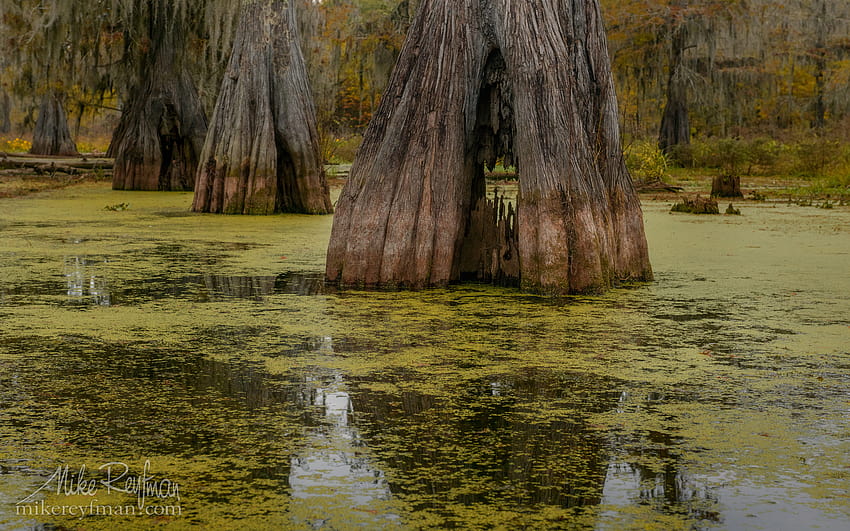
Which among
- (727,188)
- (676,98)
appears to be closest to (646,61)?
(676,98)

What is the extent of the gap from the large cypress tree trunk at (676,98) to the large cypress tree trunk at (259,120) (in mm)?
16634

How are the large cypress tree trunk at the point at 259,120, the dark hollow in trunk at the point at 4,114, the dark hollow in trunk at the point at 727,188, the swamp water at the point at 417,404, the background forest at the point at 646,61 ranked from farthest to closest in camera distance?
the dark hollow in trunk at the point at 4,114, the background forest at the point at 646,61, the dark hollow in trunk at the point at 727,188, the large cypress tree trunk at the point at 259,120, the swamp water at the point at 417,404

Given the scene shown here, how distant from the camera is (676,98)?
29422mm

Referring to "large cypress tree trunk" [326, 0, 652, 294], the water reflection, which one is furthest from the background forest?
"large cypress tree trunk" [326, 0, 652, 294]

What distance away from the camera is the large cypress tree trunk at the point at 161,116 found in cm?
1816

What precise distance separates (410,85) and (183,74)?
12.0 meters

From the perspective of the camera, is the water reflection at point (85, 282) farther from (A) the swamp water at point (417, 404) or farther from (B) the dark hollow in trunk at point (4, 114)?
(B) the dark hollow in trunk at point (4, 114)

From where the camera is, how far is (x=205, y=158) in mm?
13578

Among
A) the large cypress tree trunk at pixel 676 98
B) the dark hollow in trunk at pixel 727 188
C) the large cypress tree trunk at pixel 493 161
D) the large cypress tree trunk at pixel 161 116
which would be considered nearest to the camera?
the large cypress tree trunk at pixel 493 161

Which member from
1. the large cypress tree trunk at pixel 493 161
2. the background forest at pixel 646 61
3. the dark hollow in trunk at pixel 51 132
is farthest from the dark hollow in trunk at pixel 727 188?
the dark hollow in trunk at pixel 51 132

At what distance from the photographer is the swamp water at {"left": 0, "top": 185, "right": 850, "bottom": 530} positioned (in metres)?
3.05

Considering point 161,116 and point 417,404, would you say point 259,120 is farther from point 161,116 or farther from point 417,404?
point 417,404

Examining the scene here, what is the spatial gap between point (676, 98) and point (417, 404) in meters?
26.6

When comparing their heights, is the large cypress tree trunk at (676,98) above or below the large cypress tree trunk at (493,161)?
above
